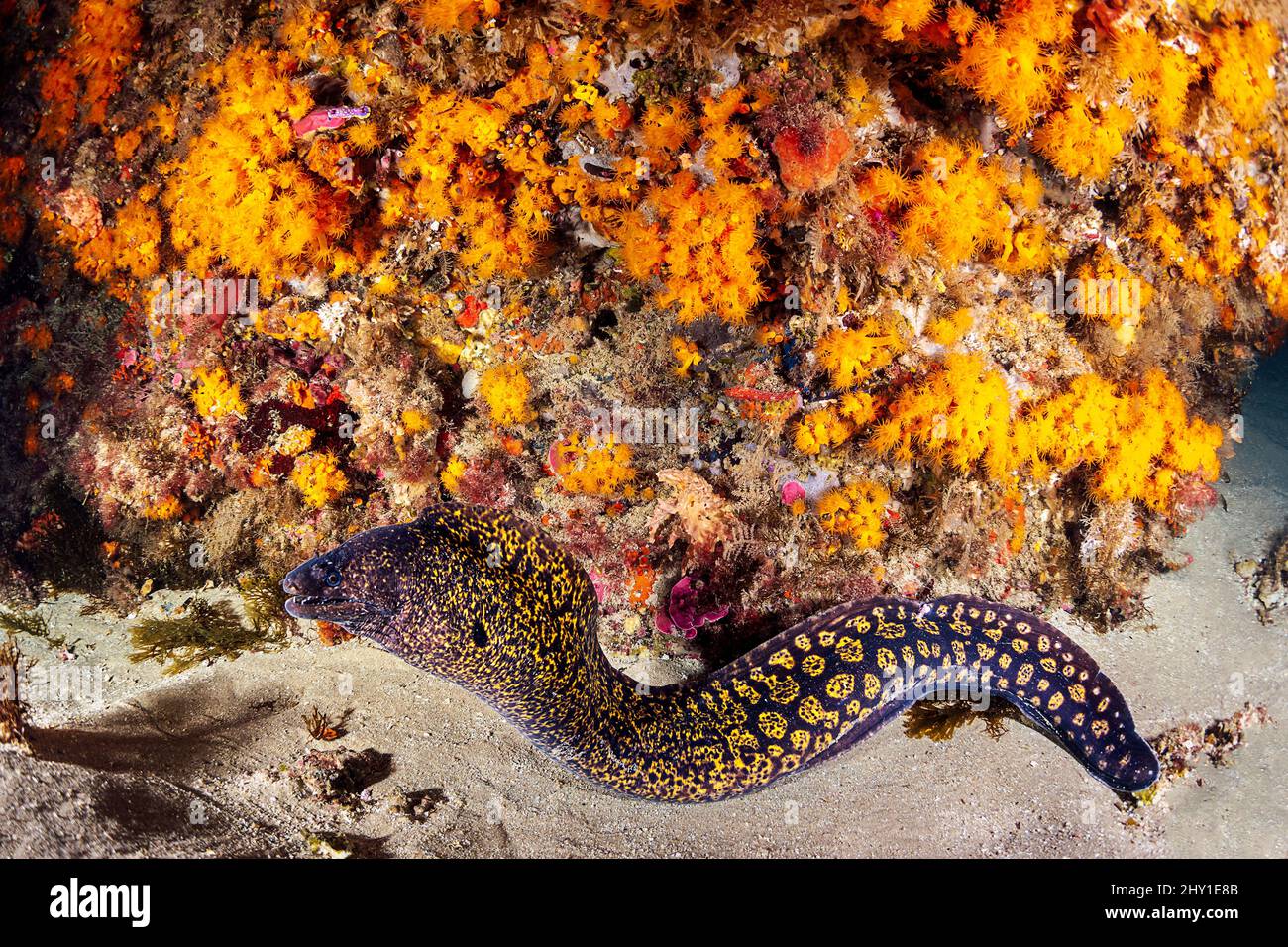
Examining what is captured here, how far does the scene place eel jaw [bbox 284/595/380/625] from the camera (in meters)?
2.54

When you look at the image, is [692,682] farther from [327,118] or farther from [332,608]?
[327,118]

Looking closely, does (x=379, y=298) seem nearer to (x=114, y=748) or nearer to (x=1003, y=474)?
(x=114, y=748)

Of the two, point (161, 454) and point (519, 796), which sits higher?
point (161, 454)

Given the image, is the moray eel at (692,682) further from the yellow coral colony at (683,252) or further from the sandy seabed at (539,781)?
the yellow coral colony at (683,252)

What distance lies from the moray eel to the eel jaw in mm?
38

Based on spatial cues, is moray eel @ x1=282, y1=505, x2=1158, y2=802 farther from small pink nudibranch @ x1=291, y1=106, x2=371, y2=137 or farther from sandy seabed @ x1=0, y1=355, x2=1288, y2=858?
small pink nudibranch @ x1=291, y1=106, x2=371, y2=137

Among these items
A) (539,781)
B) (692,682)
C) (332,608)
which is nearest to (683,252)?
(332,608)

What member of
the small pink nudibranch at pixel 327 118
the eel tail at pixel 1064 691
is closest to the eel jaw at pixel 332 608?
the small pink nudibranch at pixel 327 118

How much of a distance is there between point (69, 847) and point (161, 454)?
2.56m

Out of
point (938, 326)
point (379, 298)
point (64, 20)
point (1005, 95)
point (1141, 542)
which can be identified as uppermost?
point (64, 20)

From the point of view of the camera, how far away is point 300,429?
409 centimetres

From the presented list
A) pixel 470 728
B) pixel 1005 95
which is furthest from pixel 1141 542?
pixel 470 728

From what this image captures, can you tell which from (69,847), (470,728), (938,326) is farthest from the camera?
(470,728)

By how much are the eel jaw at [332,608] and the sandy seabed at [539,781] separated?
5.14 feet
